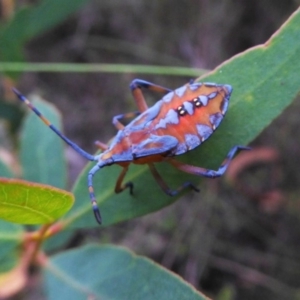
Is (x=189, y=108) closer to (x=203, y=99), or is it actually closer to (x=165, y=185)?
(x=203, y=99)

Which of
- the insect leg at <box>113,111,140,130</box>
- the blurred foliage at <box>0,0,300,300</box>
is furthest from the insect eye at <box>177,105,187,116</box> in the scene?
the blurred foliage at <box>0,0,300,300</box>

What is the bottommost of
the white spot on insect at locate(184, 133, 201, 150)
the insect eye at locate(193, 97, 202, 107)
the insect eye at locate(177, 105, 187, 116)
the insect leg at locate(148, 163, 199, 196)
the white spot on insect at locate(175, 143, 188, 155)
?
the insect leg at locate(148, 163, 199, 196)

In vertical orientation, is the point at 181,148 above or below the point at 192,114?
below

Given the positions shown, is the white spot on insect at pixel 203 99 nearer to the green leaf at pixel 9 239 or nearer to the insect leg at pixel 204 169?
the insect leg at pixel 204 169

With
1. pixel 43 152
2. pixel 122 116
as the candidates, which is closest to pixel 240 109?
pixel 122 116

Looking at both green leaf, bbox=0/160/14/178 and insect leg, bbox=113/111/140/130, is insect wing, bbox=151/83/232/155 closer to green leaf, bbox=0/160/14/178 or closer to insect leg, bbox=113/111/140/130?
insect leg, bbox=113/111/140/130

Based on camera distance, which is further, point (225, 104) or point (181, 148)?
point (181, 148)

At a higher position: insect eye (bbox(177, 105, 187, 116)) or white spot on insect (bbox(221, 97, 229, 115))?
white spot on insect (bbox(221, 97, 229, 115))
